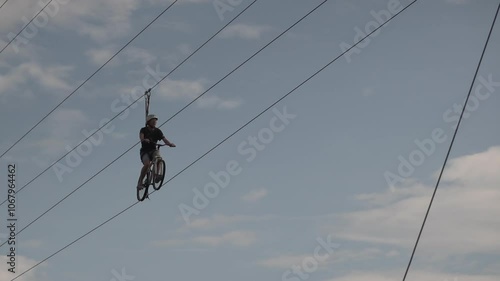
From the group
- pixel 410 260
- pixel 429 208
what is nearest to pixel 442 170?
pixel 429 208

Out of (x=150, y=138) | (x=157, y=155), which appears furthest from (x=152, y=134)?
(x=157, y=155)

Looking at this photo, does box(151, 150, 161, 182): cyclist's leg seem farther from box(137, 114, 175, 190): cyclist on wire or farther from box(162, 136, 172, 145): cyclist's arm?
box(162, 136, 172, 145): cyclist's arm

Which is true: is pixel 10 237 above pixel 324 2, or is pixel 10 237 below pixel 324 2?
above

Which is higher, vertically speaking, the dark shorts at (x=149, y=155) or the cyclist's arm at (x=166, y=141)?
the cyclist's arm at (x=166, y=141)

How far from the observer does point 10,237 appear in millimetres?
30766

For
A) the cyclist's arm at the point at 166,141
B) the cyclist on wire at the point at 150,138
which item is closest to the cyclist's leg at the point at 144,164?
the cyclist on wire at the point at 150,138

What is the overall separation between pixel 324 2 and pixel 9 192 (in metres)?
17.8

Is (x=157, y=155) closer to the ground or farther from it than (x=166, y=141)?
closer to the ground

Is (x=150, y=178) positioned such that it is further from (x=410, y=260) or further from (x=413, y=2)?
(x=410, y=260)

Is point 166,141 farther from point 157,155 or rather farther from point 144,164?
point 144,164

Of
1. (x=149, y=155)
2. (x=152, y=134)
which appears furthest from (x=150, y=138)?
(x=149, y=155)

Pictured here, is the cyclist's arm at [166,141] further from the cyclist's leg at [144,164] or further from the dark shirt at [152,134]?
the cyclist's leg at [144,164]

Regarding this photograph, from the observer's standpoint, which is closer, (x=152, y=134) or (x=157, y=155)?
(x=152, y=134)

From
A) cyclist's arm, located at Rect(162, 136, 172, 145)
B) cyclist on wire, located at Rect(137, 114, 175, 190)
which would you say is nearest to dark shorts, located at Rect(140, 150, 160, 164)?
cyclist on wire, located at Rect(137, 114, 175, 190)
